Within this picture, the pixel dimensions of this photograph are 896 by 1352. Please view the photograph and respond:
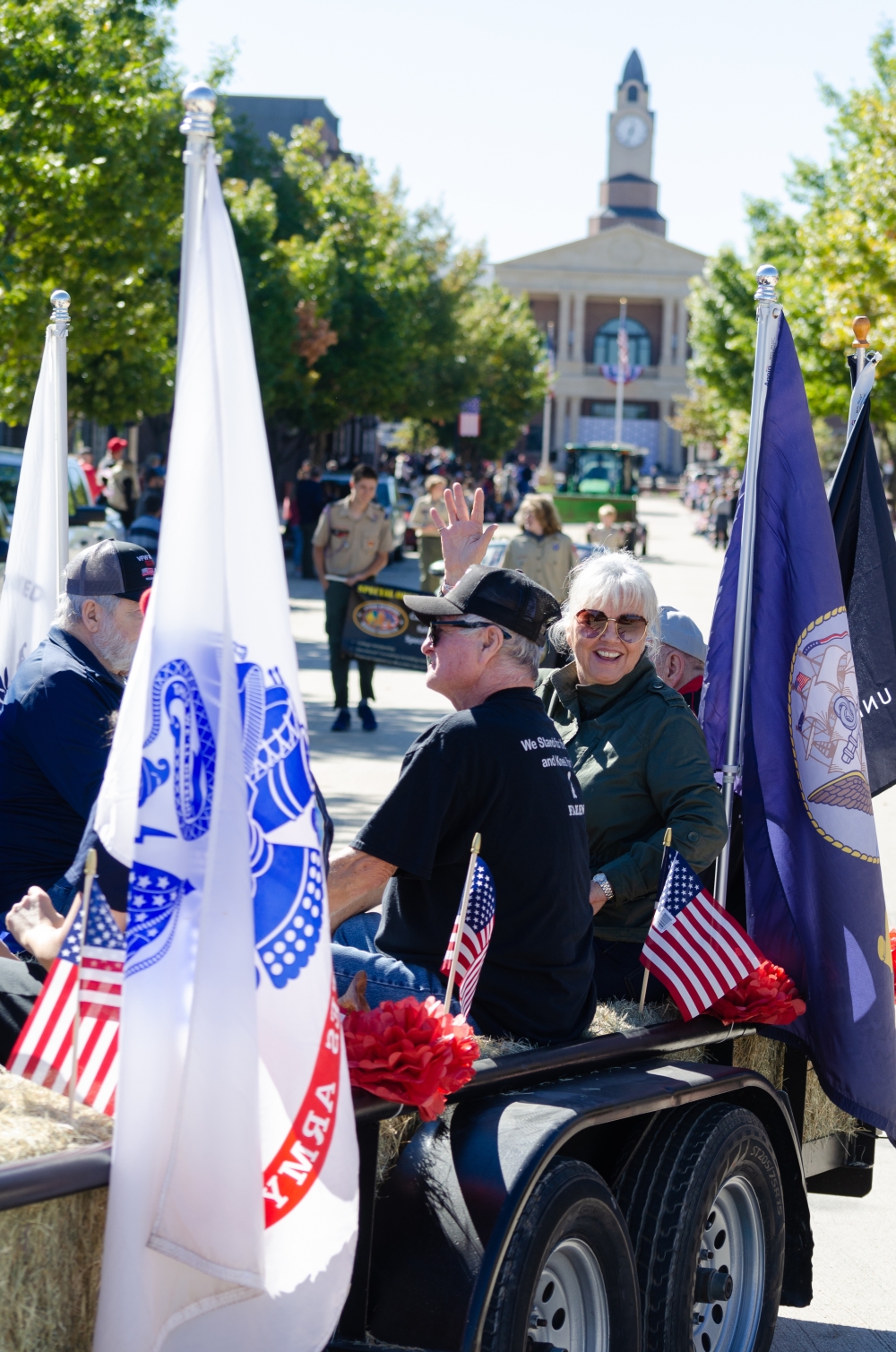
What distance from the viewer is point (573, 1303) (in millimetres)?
3324

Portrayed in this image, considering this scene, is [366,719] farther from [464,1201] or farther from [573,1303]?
[464,1201]

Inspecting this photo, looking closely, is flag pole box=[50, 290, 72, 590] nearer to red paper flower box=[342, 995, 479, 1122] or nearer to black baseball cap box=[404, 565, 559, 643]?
black baseball cap box=[404, 565, 559, 643]

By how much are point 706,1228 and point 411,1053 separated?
114 cm

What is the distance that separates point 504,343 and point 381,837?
205ft

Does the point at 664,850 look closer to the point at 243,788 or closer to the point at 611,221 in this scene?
Answer: the point at 243,788

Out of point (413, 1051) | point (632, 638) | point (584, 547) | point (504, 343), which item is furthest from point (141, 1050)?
point (504, 343)

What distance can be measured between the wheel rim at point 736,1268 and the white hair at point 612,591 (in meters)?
1.68

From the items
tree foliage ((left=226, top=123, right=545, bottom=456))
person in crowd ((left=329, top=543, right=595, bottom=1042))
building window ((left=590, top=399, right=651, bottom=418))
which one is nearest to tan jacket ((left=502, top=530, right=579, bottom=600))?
person in crowd ((left=329, top=543, right=595, bottom=1042))

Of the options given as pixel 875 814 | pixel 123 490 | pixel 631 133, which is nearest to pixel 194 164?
pixel 875 814

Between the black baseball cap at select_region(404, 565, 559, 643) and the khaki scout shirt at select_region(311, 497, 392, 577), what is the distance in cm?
895

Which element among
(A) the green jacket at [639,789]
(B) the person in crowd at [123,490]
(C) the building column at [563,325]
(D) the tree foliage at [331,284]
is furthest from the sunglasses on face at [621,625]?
(C) the building column at [563,325]

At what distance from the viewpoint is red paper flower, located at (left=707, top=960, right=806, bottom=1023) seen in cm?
412

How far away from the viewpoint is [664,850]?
4.18 m

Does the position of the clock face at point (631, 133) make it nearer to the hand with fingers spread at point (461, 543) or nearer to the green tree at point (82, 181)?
the green tree at point (82, 181)
